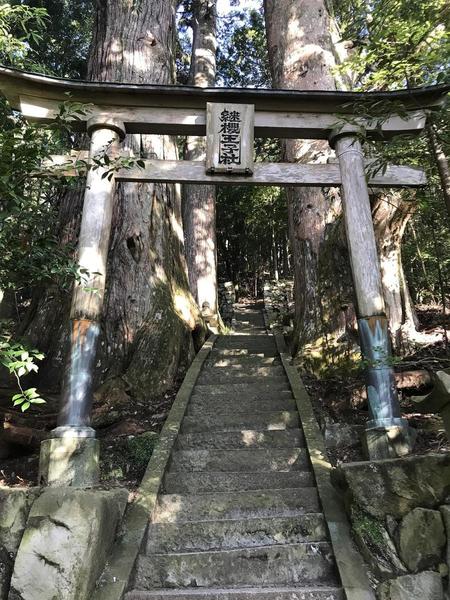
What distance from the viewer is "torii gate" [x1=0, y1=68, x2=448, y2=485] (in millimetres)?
3846

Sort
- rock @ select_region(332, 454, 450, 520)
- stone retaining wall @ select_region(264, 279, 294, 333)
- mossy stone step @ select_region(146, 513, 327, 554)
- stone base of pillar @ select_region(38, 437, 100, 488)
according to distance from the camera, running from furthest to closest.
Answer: stone retaining wall @ select_region(264, 279, 294, 333), stone base of pillar @ select_region(38, 437, 100, 488), mossy stone step @ select_region(146, 513, 327, 554), rock @ select_region(332, 454, 450, 520)

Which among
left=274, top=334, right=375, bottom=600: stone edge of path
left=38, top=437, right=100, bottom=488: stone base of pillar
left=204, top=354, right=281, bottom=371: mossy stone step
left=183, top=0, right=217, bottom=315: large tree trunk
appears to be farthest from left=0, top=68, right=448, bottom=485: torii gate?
left=183, top=0, right=217, bottom=315: large tree trunk

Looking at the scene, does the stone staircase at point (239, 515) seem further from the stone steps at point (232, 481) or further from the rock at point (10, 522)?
the rock at point (10, 522)

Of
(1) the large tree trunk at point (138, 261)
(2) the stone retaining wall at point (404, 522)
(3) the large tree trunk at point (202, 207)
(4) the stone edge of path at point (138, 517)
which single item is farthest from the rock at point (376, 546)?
(3) the large tree trunk at point (202, 207)

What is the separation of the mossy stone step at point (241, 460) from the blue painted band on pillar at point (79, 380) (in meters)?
0.97

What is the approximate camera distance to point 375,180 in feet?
15.1

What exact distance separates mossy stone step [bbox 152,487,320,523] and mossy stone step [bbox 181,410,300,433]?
999 millimetres

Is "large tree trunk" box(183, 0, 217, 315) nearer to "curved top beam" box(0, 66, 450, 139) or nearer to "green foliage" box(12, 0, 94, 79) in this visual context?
"green foliage" box(12, 0, 94, 79)

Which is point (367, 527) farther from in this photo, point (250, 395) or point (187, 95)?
point (187, 95)

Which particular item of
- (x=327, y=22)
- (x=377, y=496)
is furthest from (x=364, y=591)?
(x=327, y=22)

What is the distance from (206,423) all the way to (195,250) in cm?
751

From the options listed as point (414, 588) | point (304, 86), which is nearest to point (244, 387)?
point (414, 588)

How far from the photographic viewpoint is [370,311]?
4.07 metres

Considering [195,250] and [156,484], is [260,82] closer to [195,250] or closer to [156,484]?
[195,250]
